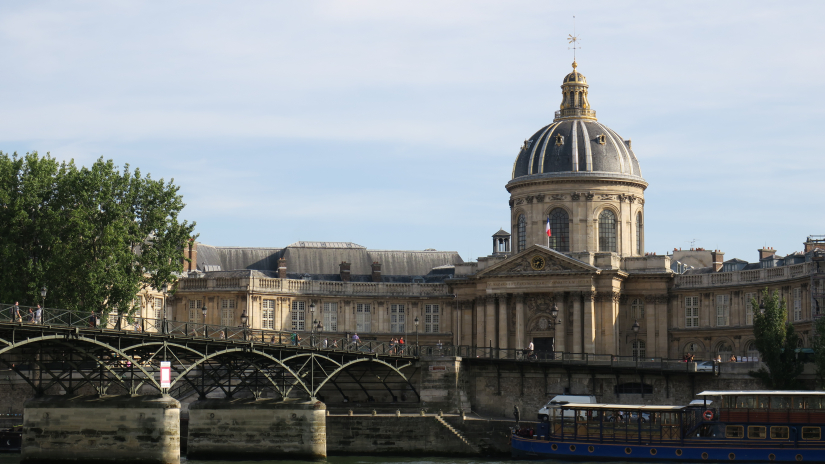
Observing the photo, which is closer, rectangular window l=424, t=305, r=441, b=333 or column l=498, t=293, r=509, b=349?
column l=498, t=293, r=509, b=349

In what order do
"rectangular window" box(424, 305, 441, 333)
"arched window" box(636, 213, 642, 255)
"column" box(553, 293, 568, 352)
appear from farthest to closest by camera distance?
"rectangular window" box(424, 305, 441, 333), "arched window" box(636, 213, 642, 255), "column" box(553, 293, 568, 352)

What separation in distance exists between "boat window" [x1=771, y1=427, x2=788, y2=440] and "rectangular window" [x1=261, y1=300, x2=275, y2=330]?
56457mm

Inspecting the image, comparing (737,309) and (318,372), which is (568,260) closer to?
(737,309)

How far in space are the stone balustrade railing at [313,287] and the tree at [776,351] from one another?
3858 centimetres

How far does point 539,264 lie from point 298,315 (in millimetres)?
22913

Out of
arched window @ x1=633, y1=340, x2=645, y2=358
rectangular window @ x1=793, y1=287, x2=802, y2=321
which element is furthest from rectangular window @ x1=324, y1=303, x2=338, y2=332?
rectangular window @ x1=793, y1=287, x2=802, y2=321

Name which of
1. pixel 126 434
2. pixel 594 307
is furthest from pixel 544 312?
pixel 126 434

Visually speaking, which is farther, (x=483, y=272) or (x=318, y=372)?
(x=483, y=272)

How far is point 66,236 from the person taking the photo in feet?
293

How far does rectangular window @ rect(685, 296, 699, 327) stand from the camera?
382 ft

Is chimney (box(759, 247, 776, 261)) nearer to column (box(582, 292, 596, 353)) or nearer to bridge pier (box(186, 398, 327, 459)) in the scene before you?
column (box(582, 292, 596, 353))

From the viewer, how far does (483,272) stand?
384 feet

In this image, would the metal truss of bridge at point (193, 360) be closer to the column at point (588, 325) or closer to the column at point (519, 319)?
the column at point (519, 319)

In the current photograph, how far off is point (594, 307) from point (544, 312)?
4473 mm
